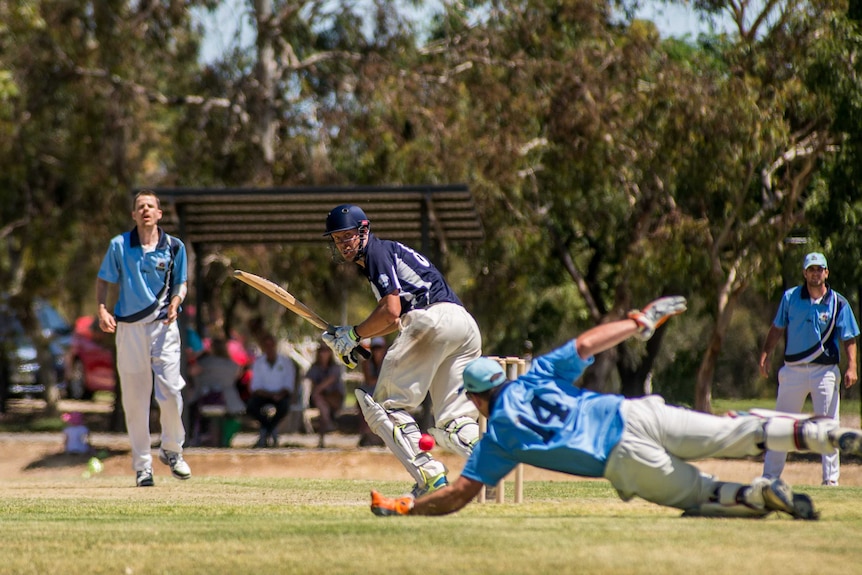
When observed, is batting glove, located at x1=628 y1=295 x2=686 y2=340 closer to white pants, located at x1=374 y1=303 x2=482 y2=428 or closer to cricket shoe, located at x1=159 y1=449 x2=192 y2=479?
Answer: white pants, located at x1=374 y1=303 x2=482 y2=428

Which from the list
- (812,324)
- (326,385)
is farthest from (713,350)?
(812,324)

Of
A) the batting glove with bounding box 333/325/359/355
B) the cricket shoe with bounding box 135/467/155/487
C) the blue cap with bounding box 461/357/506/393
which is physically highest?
the batting glove with bounding box 333/325/359/355

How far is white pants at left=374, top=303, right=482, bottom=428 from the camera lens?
8.00 m

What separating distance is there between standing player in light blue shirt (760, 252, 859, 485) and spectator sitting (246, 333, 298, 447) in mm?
8198

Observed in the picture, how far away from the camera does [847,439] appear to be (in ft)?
19.8

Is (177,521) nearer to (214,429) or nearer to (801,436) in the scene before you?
(801,436)

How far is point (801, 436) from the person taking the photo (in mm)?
6152

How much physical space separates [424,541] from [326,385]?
481 inches

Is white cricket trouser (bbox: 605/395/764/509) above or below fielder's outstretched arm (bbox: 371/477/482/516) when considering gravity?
above

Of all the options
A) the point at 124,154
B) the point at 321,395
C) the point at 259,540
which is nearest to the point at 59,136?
the point at 124,154

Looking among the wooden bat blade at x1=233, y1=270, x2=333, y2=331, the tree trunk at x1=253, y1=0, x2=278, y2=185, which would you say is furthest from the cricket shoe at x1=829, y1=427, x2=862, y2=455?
the tree trunk at x1=253, y1=0, x2=278, y2=185

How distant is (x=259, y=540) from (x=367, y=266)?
90.9 inches

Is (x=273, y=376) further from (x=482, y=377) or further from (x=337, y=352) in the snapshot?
(x=482, y=377)

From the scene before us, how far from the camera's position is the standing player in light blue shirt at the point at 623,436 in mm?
6238
